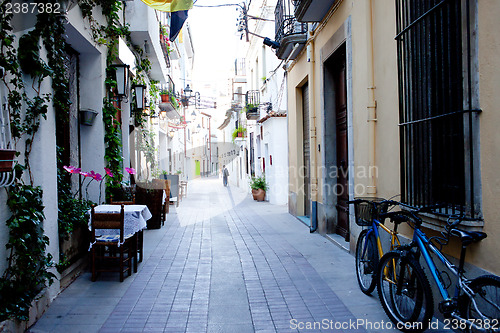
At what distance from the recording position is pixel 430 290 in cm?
324

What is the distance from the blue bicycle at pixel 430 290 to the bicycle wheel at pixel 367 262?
40cm

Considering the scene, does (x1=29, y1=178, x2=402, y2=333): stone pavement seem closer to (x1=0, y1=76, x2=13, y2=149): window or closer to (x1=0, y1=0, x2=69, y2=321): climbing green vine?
(x1=0, y1=0, x2=69, y2=321): climbing green vine

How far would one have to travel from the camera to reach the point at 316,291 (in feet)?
15.8

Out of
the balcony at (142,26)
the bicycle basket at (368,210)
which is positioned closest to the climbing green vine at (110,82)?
the balcony at (142,26)

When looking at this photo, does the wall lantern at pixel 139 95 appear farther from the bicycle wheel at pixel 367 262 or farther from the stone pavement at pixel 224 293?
the bicycle wheel at pixel 367 262

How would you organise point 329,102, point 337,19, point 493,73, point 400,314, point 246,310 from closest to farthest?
1. point 493,73
2. point 400,314
3. point 246,310
4. point 337,19
5. point 329,102

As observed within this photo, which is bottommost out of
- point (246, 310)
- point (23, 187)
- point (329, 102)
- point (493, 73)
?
point (246, 310)

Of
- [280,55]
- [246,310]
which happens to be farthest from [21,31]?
[280,55]

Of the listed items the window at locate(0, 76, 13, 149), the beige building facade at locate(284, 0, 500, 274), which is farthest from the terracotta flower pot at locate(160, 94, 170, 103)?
the window at locate(0, 76, 13, 149)

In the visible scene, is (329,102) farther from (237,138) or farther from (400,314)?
(237,138)

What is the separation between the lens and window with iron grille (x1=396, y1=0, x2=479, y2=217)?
3.32 m

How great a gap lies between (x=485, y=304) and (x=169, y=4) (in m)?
6.60

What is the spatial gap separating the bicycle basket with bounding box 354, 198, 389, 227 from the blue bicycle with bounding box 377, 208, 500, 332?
0.56m

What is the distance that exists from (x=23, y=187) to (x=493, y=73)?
13.7 ft
